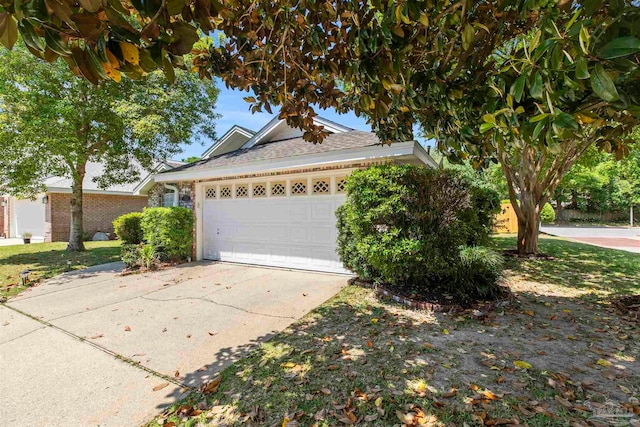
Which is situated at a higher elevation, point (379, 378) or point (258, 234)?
point (258, 234)

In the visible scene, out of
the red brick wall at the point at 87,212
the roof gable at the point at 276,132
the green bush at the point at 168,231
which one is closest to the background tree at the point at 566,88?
the roof gable at the point at 276,132

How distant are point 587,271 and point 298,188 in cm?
736

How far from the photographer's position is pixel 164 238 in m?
8.66

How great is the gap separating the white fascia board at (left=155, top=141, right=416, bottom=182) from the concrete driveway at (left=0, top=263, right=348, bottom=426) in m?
2.66

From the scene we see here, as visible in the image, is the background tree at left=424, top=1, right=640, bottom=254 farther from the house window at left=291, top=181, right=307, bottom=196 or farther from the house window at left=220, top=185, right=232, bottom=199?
the house window at left=220, top=185, right=232, bottom=199

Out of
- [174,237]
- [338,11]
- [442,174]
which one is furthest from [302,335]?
[174,237]

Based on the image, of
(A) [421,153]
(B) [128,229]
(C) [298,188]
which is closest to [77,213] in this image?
(B) [128,229]

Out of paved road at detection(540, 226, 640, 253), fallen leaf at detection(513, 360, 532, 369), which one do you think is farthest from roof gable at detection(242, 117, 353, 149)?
paved road at detection(540, 226, 640, 253)

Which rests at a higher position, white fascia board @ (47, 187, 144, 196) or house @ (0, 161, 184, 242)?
white fascia board @ (47, 187, 144, 196)

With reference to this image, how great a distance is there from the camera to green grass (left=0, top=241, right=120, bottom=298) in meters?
6.90

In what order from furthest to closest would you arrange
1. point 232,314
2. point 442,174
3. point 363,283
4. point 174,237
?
point 174,237 < point 363,283 < point 442,174 < point 232,314

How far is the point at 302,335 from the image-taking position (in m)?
3.92

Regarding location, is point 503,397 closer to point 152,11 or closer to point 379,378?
point 379,378

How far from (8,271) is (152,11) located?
10.4m
